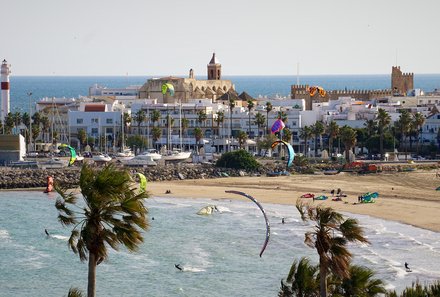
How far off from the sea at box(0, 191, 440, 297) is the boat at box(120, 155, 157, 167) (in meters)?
21.7

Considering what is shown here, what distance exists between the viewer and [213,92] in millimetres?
126938

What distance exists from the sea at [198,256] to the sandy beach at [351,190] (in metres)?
2.37

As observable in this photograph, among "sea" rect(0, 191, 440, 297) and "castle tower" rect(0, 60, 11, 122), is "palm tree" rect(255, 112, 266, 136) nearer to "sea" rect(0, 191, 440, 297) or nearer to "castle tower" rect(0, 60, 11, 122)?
"castle tower" rect(0, 60, 11, 122)

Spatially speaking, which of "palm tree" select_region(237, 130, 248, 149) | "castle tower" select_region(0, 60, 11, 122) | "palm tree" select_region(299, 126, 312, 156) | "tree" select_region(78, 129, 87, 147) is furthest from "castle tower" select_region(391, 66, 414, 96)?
"castle tower" select_region(0, 60, 11, 122)

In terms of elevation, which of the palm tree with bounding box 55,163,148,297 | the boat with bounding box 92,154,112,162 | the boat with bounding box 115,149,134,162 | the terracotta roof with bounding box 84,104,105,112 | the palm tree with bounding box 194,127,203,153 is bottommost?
the boat with bounding box 115,149,134,162

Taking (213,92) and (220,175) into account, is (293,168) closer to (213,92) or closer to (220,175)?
(220,175)

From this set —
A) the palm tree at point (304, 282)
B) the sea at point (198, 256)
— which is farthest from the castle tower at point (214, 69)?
the palm tree at point (304, 282)

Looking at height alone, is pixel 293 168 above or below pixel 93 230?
below

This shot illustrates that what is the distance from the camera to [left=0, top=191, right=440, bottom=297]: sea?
147 feet

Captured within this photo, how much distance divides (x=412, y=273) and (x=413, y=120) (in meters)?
53.2

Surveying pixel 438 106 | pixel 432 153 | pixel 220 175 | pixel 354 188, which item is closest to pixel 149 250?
pixel 354 188

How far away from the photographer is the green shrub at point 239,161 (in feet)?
285

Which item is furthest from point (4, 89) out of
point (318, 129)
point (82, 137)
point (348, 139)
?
point (348, 139)

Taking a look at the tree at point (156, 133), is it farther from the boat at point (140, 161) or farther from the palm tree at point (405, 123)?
the palm tree at point (405, 123)
